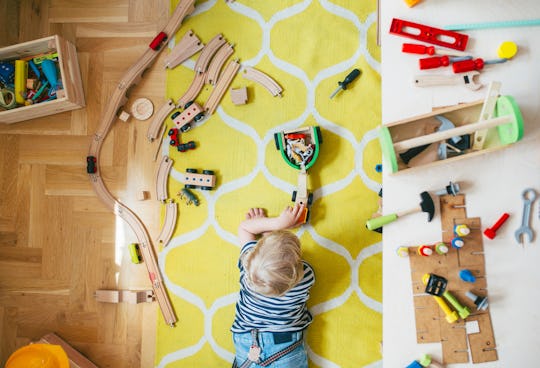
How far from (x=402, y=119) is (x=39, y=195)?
1.33 m

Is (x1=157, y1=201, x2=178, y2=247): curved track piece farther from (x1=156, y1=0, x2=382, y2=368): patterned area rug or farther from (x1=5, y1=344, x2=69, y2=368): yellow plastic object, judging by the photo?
(x1=5, y1=344, x2=69, y2=368): yellow plastic object

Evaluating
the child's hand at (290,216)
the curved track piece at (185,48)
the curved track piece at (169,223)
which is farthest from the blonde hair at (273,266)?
the curved track piece at (185,48)

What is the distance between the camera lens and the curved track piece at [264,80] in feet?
4.95

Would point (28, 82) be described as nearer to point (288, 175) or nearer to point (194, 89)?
point (194, 89)

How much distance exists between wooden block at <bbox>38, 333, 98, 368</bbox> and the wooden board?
1161 millimetres

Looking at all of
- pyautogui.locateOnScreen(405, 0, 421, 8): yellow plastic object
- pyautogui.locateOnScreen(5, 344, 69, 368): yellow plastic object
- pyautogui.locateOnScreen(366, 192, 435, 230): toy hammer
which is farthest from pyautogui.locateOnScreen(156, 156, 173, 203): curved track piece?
pyautogui.locateOnScreen(405, 0, 421, 8): yellow plastic object

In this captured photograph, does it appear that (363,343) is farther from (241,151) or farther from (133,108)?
(133,108)

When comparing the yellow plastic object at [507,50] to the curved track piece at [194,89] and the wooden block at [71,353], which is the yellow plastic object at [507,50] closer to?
the curved track piece at [194,89]

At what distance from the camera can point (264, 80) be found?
1518 millimetres

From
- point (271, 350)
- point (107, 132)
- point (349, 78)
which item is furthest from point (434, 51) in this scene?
point (107, 132)

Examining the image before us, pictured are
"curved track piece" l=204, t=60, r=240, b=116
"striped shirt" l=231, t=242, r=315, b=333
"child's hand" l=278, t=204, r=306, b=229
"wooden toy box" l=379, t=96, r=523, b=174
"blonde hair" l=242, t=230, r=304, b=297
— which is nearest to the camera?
"wooden toy box" l=379, t=96, r=523, b=174

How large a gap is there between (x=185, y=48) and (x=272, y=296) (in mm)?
925

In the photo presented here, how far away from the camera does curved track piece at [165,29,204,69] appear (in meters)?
1.55

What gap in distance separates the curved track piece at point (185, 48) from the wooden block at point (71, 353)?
1.08 m
